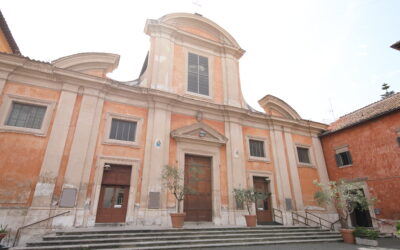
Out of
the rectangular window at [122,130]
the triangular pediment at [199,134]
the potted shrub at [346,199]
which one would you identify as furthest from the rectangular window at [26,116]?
the potted shrub at [346,199]

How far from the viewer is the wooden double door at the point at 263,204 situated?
1172 cm

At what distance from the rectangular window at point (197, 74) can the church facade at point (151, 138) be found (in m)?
0.07

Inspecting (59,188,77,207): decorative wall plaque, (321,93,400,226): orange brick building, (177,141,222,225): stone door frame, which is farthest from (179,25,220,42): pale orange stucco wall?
(59,188,77,207): decorative wall plaque

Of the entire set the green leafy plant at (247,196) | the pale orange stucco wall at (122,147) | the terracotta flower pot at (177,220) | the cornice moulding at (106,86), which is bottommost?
the terracotta flower pot at (177,220)

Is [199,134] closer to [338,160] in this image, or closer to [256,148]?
[256,148]

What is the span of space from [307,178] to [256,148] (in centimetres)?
376

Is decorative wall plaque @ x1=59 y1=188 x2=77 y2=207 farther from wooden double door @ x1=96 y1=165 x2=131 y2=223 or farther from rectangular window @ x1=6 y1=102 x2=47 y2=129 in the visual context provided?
rectangular window @ x1=6 y1=102 x2=47 y2=129

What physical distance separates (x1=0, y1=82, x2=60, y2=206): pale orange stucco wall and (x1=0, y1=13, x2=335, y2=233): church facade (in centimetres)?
3

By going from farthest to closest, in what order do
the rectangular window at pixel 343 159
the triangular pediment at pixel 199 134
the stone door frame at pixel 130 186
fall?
the rectangular window at pixel 343 159
the triangular pediment at pixel 199 134
the stone door frame at pixel 130 186

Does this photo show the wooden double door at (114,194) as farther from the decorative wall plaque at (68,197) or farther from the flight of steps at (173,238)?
the flight of steps at (173,238)

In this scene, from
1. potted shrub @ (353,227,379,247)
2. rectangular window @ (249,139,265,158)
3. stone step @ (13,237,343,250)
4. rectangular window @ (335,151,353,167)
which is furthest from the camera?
rectangular window @ (335,151,353,167)

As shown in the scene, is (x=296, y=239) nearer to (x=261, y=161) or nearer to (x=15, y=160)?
(x=261, y=161)

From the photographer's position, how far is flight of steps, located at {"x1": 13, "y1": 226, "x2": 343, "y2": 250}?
249 inches

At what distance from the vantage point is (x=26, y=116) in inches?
349
